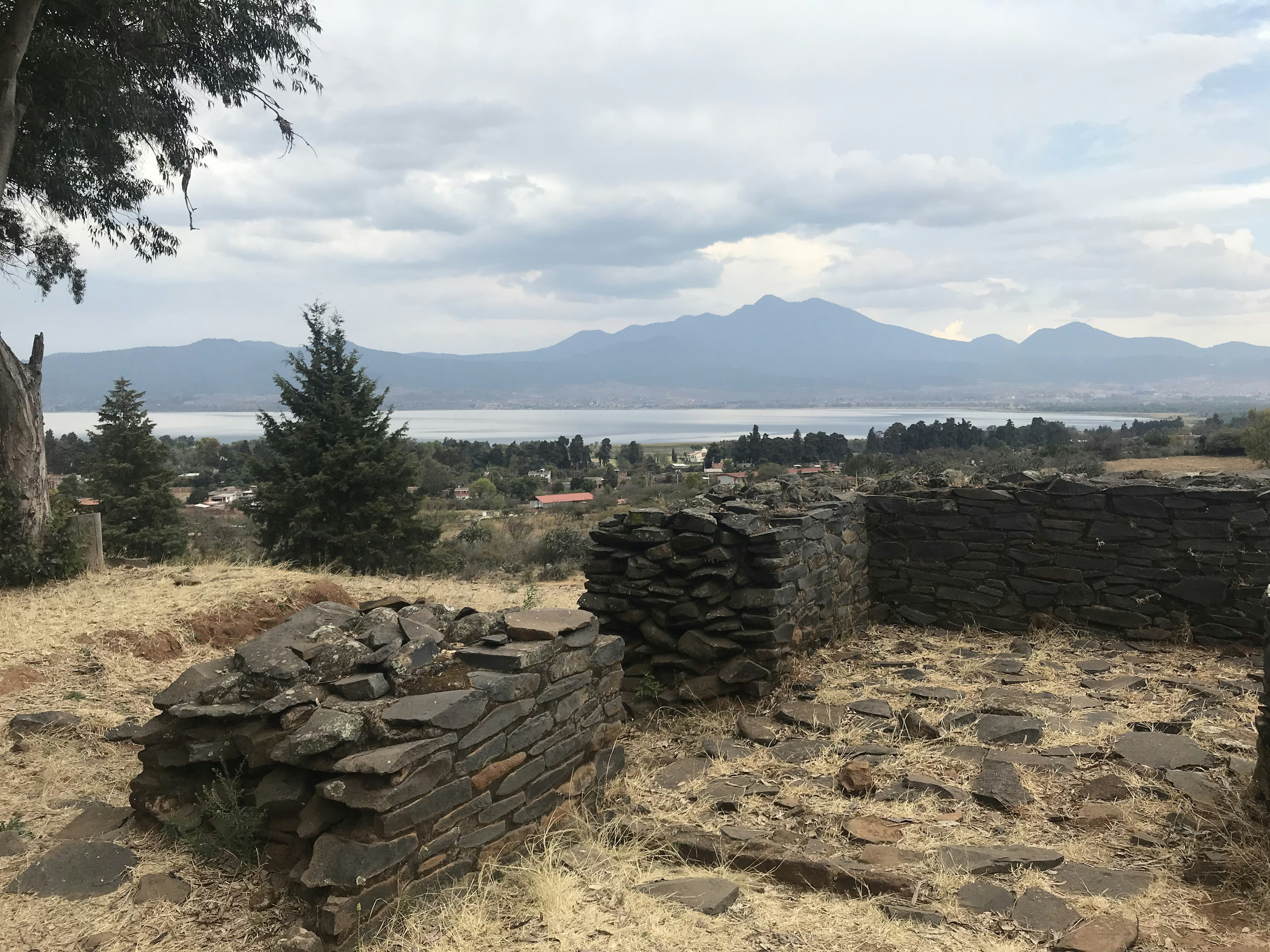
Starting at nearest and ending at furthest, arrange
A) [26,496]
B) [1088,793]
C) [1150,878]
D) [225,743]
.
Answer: [1150,878], [225,743], [1088,793], [26,496]

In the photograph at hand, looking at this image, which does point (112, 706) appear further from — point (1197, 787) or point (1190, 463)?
point (1190, 463)

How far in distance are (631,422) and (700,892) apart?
153 metres

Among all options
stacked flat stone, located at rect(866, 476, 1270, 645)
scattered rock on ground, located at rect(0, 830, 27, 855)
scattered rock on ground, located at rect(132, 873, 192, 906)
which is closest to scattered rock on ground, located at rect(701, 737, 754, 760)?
scattered rock on ground, located at rect(132, 873, 192, 906)

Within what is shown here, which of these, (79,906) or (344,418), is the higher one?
(344,418)

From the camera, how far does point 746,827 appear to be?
4504mm

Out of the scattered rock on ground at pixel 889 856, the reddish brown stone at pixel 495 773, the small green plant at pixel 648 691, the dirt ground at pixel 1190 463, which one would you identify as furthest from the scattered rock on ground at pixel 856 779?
the dirt ground at pixel 1190 463

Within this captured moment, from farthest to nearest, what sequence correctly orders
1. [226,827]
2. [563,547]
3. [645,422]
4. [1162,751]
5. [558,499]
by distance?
[645,422] < [558,499] < [563,547] < [1162,751] < [226,827]

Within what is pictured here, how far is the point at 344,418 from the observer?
62.6 feet

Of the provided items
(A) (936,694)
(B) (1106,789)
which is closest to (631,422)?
(A) (936,694)

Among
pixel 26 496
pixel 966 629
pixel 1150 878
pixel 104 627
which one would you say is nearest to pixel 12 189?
pixel 26 496

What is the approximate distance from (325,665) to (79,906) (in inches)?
54.7

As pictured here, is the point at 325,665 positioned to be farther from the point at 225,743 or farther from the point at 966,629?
the point at 966,629

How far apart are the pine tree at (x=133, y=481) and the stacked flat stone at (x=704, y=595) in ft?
50.4

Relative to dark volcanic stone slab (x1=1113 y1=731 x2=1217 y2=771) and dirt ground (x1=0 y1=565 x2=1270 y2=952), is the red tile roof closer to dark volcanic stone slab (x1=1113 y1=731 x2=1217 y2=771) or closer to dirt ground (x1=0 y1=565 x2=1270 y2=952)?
dirt ground (x1=0 y1=565 x2=1270 y2=952)
